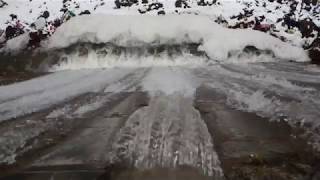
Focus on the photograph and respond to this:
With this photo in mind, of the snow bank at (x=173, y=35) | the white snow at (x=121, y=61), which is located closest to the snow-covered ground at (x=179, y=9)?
the snow bank at (x=173, y=35)

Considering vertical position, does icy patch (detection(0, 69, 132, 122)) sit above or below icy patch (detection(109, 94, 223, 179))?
below

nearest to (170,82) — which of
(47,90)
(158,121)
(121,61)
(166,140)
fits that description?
(47,90)

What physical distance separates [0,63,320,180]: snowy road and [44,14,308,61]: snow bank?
1.00m

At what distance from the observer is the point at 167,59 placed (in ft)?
22.9

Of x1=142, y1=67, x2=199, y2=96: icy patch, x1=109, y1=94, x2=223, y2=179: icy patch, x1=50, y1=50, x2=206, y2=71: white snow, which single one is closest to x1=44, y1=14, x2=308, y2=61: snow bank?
x1=50, y1=50, x2=206, y2=71: white snow

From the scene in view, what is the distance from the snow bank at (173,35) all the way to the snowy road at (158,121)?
1.00 meters

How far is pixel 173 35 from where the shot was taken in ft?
23.8

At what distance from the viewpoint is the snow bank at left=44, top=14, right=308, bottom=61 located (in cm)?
709

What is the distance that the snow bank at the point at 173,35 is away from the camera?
7095 mm

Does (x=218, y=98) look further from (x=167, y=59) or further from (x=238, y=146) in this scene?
(x=167, y=59)

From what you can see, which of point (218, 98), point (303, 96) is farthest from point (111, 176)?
point (303, 96)

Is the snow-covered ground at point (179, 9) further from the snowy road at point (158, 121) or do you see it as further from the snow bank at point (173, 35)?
the snowy road at point (158, 121)

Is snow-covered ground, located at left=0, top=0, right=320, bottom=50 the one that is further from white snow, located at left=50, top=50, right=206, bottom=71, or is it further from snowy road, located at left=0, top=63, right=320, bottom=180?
snowy road, located at left=0, top=63, right=320, bottom=180

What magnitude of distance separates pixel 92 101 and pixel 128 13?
4.18 meters
